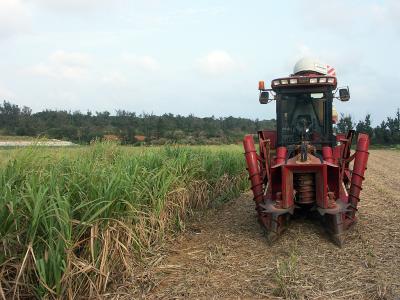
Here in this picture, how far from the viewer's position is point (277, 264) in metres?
4.36

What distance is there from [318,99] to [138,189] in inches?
134

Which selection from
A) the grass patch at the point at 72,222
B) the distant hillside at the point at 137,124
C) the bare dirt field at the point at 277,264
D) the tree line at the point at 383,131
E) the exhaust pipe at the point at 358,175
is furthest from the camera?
the tree line at the point at 383,131

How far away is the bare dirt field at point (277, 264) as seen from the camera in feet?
13.1

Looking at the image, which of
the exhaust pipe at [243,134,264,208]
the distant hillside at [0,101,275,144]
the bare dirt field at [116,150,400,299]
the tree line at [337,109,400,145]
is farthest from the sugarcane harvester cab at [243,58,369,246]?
the tree line at [337,109,400,145]

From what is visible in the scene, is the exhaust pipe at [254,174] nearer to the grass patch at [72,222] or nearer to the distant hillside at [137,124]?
the grass patch at [72,222]

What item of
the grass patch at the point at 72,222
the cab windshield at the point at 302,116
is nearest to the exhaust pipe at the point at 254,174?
the cab windshield at the point at 302,116

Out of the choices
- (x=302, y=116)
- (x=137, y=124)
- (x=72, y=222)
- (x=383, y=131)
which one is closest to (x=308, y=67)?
(x=302, y=116)

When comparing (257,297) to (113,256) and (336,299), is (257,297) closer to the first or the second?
(336,299)

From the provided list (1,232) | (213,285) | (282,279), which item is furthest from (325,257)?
(1,232)

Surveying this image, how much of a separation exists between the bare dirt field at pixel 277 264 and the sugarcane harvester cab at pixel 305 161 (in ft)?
0.88

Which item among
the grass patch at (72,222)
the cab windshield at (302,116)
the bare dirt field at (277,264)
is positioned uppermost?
the cab windshield at (302,116)

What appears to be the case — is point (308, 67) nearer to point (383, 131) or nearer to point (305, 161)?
point (305, 161)

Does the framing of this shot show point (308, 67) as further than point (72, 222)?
Yes

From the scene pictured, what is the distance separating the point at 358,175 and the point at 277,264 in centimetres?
226
